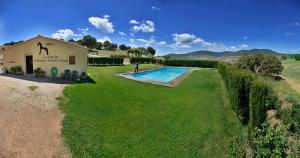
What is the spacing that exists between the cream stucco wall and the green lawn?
19.8 feet

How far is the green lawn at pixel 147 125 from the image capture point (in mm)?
7020

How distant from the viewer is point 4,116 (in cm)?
837

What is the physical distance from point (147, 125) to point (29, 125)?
4.32 m

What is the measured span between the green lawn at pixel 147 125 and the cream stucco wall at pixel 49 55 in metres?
6.03

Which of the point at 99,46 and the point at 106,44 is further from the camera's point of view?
the point at 106,44

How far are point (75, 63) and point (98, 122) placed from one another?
1165 centimetres

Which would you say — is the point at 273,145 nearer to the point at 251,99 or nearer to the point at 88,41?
the point at 251,99

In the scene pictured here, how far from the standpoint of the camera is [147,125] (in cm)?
903

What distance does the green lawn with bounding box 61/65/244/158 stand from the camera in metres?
7.02

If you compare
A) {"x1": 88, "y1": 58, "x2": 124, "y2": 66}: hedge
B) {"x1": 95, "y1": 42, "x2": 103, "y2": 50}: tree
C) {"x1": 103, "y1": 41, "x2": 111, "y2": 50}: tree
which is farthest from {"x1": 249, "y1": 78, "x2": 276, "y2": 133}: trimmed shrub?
{"x1": 103, "y1": 41, "x2": 111, "y2": 50}: tree

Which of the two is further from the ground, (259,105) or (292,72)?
(292,72)

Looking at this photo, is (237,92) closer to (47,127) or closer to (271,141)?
(271,141)

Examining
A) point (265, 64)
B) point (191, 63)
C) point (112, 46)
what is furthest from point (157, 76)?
point (112, 46)

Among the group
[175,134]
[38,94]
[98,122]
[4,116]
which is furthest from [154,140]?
[38,94]
